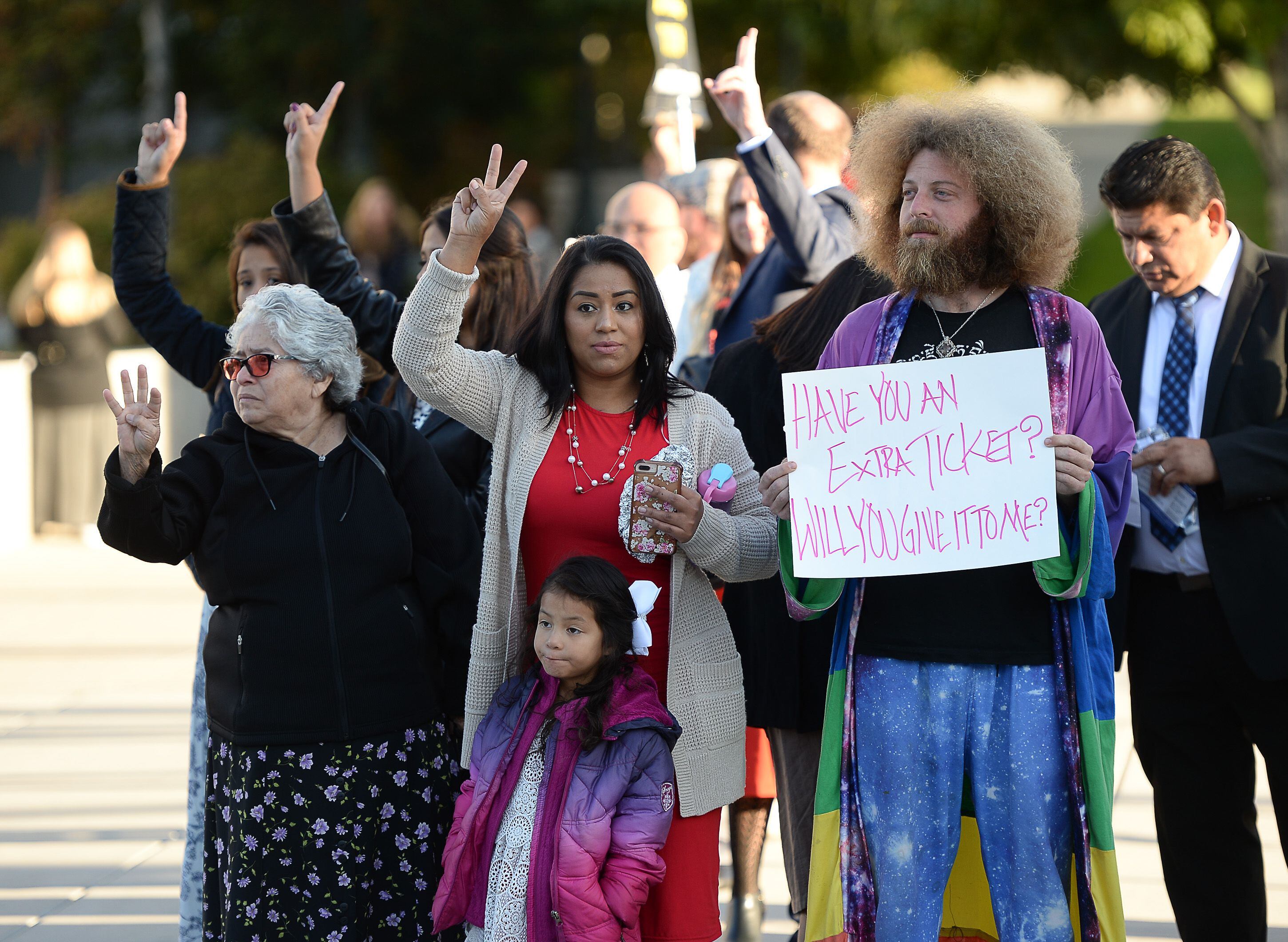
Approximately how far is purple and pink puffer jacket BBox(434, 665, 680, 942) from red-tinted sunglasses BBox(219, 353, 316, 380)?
0.94 metres

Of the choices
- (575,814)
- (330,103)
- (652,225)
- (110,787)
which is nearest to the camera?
(575,814)

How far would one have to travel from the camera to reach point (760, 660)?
388cm

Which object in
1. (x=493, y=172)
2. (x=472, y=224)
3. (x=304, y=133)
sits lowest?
(x=472, y=224)

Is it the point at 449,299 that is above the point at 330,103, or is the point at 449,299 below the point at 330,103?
below

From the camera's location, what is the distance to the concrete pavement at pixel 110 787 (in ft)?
15.3

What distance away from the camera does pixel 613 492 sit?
3.24 metres

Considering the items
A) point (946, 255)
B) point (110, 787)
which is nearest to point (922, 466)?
point (946, 255)

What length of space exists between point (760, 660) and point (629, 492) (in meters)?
0.94

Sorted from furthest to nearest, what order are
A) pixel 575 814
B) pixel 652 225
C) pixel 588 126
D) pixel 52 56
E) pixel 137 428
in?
pixel 52 56 → pixel 588 126 → pixel 652 225 → pixel 137 428 → pixel 575 814

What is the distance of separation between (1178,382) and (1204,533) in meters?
0.38

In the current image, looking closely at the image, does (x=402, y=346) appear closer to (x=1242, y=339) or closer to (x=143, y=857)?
(x=1242, y=339)

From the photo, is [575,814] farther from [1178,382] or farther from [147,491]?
[1178,382]

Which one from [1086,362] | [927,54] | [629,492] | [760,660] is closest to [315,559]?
[629,492]

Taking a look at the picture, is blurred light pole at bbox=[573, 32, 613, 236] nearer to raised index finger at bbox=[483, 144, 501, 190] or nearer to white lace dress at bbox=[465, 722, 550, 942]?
raised index finger at bbox=[483, 144, 501, 190]
